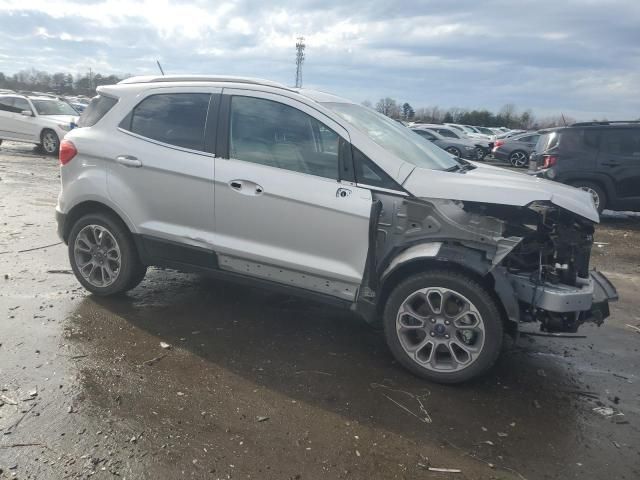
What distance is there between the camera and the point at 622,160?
995cm

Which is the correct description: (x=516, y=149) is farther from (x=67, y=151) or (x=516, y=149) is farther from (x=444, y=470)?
(x=444, y=470)

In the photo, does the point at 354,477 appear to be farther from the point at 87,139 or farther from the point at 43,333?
the point at 87,139

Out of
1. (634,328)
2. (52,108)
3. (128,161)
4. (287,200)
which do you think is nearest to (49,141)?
(52,108)

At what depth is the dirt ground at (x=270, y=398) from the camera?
9.34ft

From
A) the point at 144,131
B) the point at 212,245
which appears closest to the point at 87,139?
the point at 144,131

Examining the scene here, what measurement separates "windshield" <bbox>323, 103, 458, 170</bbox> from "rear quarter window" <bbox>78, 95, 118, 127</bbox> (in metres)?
2.06

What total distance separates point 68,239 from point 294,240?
2.38 meters

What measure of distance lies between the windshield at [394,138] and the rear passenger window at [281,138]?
0.87 ft

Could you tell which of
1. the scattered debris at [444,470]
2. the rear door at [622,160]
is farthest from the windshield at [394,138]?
the rear door at [622,160]

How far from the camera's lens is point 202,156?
14.1 feet

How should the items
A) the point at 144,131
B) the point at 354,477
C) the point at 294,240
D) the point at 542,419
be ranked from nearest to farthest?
1. the point at 354,477
2. the point at 542,419
3. the point at 294,240
4. the point at 144,131

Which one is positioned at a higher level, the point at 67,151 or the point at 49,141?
the point at 67,151

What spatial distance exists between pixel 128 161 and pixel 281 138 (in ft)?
4.65

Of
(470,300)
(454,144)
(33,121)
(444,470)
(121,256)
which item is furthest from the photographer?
(454,144)
